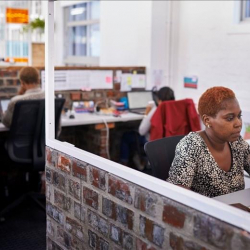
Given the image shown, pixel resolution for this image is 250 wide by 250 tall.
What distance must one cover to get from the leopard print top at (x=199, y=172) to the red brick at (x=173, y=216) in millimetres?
461

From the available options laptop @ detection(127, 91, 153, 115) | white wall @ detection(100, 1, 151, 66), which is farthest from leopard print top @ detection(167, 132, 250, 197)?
white wall @ detection(100, 1, 151, 66)

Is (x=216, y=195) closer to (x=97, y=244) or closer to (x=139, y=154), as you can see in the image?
(x=97, y=244)

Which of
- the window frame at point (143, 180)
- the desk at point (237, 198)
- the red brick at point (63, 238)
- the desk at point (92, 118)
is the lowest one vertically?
the red brick at point (63, 238)

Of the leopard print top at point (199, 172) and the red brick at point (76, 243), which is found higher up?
the leopard print top at point (199, 172)

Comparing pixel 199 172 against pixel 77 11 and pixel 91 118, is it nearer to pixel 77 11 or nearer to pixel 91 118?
pixel 91 118

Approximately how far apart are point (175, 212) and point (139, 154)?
3340mm

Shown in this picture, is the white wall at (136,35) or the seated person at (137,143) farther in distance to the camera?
the white wall at (136,35)

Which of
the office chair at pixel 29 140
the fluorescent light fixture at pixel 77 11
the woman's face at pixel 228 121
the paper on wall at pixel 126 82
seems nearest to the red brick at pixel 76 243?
the woman's face at pixel 228 121

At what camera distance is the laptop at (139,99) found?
199 inches

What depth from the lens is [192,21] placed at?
16.3 feet

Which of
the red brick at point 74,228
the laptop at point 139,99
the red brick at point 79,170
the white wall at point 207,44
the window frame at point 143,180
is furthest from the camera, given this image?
the laptop at point 139,99

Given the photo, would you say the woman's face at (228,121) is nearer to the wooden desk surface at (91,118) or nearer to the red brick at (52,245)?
the red brick at (52,245)

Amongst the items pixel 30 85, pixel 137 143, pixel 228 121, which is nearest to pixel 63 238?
pixel 228 121

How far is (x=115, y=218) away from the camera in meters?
1.77
